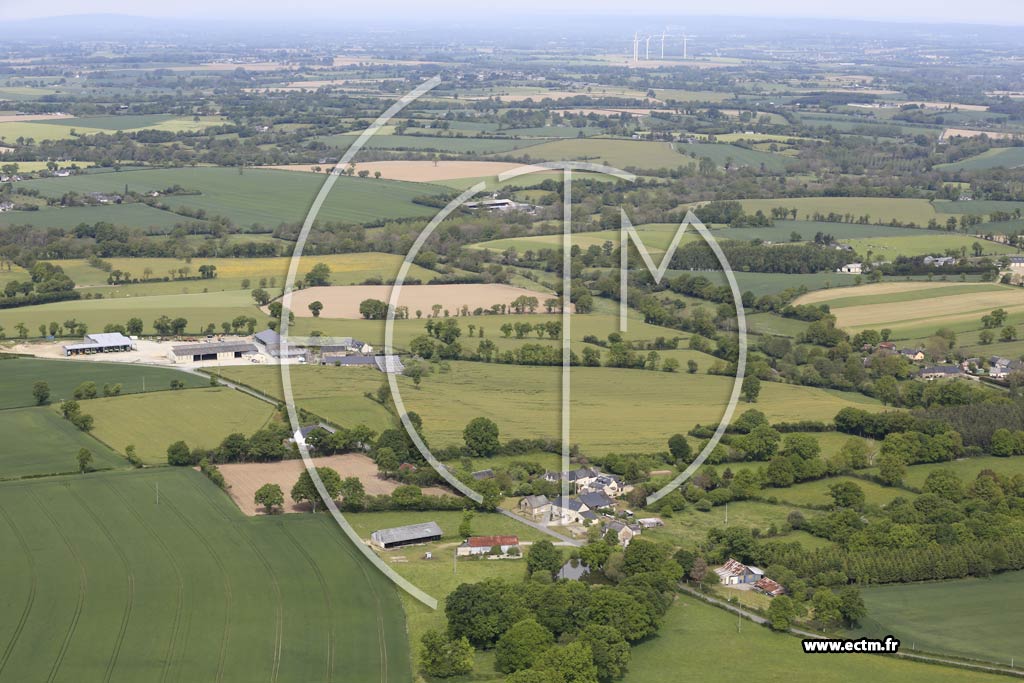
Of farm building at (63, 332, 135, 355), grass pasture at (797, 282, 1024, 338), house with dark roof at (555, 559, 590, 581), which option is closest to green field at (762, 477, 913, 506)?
house with dark roof at (555, 559, 590, 581)

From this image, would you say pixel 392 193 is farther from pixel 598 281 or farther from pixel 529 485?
pixel 529 485

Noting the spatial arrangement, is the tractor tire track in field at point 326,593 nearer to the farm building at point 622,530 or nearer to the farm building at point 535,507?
the farm building at point 535,507

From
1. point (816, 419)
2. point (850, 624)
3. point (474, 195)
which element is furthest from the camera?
point (474, 195)

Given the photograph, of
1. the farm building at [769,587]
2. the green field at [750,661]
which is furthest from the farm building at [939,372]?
the green field at [750,661]

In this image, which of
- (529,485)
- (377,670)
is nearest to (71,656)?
(377,670)

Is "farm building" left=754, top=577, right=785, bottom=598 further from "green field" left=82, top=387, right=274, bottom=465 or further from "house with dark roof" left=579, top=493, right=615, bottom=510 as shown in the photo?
"green field" left=82, top=387, right=274, bottom=465

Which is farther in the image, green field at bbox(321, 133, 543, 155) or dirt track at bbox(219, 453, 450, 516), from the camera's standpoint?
green field at bbox(321, 133, 543, 155)
